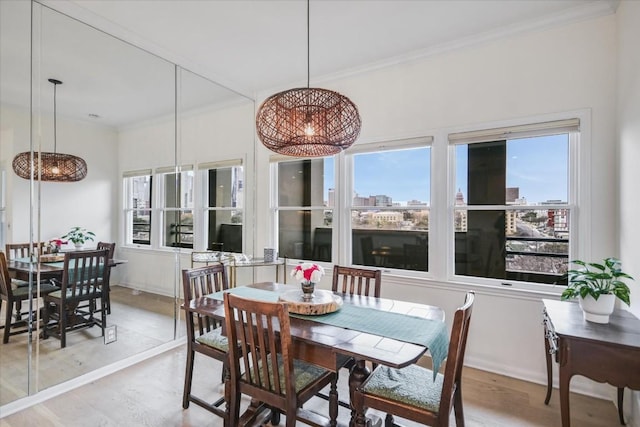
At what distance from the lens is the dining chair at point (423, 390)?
1.48 metres

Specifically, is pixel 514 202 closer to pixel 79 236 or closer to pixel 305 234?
pixel 305 234

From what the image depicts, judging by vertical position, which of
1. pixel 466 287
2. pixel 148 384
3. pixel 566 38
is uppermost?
pixel 566 38

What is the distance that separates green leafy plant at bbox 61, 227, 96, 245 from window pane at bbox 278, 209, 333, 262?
6.80 feet

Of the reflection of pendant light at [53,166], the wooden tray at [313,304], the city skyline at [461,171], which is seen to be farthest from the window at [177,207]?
the wooden tray at [313,304]

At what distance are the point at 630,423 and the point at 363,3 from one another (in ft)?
11.3

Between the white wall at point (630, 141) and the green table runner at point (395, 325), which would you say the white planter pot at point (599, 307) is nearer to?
the white wall at point (630, 141)

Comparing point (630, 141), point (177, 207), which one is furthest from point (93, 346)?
point (630, 141)

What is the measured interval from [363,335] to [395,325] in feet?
0.78

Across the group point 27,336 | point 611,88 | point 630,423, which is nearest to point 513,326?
point 630,423

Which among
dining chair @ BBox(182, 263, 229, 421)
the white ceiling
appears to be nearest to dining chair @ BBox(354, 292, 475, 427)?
dining chair @ BBox(182, 263, 229, 421)

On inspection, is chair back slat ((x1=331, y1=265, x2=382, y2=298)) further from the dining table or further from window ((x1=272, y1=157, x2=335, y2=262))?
window ((x1=272, y1=157, x2=335, y2=262))

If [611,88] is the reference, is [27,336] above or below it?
below

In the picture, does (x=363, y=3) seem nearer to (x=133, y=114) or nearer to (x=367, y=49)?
(x=367, y=49)

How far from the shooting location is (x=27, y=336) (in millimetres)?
2297
